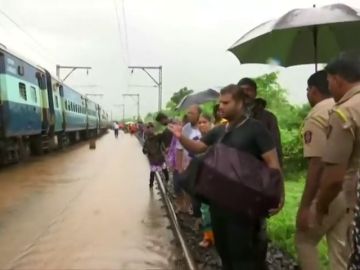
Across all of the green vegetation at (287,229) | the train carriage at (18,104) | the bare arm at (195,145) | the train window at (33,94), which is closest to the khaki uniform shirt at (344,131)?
the bare arm at (195,145)

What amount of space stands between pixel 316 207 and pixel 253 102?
1.77 m

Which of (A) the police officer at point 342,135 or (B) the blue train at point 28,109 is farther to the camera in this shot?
(B) the blue train at point 28,109

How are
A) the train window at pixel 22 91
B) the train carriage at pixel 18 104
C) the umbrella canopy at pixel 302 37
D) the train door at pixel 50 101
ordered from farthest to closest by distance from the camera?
the train door at pixel 50 101 < the train window at pixel 22 91 < the train carriage at pixel 18 104 < the umbrella canopy at pixel 302 37

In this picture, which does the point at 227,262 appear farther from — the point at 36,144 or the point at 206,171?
the point at 36,144

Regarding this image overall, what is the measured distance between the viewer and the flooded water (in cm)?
704

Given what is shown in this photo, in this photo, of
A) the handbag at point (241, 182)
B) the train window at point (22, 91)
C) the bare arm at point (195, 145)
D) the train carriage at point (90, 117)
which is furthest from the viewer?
the train carriage at point (90, 117)

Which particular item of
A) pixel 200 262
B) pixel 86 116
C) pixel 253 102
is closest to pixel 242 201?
pixel 253 102

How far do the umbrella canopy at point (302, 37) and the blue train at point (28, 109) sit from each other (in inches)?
479

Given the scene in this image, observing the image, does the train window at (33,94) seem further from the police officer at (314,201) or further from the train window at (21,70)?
the police officer at (314,201)

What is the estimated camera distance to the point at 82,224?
30.6 ft

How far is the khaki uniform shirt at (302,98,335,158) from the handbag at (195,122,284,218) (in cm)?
31

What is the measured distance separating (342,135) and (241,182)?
885 mm

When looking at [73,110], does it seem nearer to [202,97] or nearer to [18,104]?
[18,104]

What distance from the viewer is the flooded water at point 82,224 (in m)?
7.04
